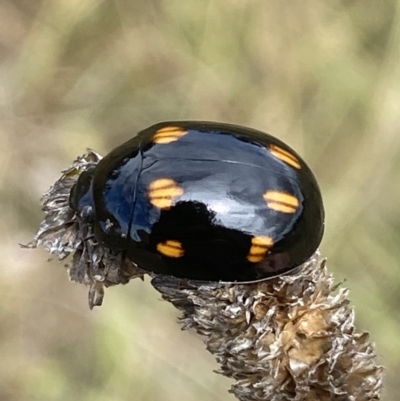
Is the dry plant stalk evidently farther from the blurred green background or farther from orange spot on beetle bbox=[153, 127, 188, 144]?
the blurred green background

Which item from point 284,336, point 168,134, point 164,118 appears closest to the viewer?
point 284,336

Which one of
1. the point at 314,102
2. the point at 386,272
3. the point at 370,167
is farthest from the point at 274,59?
the point at 386,272

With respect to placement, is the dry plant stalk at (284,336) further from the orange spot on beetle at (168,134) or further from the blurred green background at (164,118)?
the blurred green background at (164,118)

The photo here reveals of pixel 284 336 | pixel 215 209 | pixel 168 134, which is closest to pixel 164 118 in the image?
pixel 168 134

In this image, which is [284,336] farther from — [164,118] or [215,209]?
[164,118]

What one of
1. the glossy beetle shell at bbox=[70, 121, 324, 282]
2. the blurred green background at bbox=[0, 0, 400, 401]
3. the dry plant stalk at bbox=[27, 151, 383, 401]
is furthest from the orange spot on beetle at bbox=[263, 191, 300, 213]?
the blurred green background at bbox=[0, 0, 400, 401]

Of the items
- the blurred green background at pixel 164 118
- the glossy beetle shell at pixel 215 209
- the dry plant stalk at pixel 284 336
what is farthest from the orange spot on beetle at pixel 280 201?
the blurred green background at pixel 164 118

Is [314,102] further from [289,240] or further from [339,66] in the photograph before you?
[289,240]

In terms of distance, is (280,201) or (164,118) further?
(164,118)
